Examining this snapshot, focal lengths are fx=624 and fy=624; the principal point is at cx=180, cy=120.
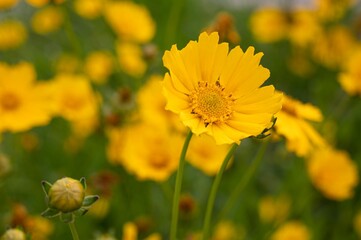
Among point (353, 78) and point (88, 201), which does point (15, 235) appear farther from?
point (353, 78)

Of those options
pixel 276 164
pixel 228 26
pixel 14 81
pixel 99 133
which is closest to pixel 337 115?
pixel 276 164

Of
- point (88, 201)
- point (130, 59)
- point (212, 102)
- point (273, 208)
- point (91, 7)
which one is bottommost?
point (273, 208)

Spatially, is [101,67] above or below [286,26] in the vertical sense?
below

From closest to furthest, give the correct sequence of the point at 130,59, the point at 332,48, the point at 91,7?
the point at 130,59
the point at 91,7
the point at 332,48

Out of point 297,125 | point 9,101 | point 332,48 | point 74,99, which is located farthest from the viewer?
point 332,48

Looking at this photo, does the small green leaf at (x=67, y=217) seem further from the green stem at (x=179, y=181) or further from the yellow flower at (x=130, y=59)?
the yellow flower at (x=130, y=59)

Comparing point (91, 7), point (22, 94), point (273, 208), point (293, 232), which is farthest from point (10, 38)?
point (293, 232)

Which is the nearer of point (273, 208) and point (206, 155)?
point (206, 155)
